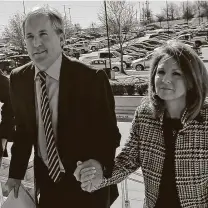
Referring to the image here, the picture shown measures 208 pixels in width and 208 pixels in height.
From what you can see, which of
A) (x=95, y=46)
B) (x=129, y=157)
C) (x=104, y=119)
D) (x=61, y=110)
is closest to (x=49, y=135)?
(x=61, y=110)

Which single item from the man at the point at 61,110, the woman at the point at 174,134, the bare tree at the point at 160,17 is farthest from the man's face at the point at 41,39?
the bare tree at the point at 160,17

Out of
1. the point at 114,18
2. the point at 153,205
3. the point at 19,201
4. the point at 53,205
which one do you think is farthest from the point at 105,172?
the point at 114,18

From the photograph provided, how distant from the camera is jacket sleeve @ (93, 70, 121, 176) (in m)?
1.80

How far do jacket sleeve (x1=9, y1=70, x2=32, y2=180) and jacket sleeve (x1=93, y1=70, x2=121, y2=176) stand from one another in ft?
1.31

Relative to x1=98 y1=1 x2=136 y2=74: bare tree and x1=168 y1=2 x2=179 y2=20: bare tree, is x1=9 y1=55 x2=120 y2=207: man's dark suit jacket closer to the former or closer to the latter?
x1=98 y1=1 x2=136 y2=74: bare tree

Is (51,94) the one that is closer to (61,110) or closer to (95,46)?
(61,110)

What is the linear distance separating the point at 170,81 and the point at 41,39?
2.02 ft

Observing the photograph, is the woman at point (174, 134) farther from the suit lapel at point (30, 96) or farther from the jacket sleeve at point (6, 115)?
the jacket sleeve at point (6, 115)

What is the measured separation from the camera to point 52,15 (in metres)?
1.77

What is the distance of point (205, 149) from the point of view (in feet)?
5.36

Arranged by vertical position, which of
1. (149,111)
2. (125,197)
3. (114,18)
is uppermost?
(114,18)

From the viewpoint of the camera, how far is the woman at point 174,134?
5.37 feet

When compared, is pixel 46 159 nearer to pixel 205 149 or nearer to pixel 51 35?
pixel 51 35

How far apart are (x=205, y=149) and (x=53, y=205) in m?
0.83
